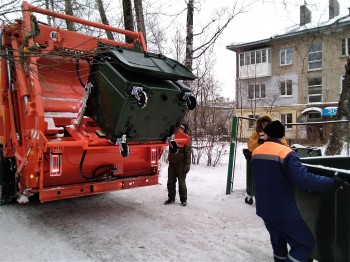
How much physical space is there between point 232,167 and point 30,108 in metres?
3.74

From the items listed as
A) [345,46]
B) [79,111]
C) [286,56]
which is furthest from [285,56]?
[79,111]

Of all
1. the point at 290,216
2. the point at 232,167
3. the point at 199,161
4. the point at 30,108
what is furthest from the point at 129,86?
the point at 199,161

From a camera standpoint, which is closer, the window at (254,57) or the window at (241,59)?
the window at (254,57)

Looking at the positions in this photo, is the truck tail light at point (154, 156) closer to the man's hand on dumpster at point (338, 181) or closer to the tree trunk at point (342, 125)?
the man's hand on dumpster at point (338, 181)

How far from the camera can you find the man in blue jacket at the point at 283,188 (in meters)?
2.76

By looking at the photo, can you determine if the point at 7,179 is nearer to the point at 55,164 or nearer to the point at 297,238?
the point at 55,164

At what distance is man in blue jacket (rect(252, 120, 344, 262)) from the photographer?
276 cm

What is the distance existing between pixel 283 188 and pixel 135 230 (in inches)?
94.0

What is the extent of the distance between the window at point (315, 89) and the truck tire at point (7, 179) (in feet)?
80.1

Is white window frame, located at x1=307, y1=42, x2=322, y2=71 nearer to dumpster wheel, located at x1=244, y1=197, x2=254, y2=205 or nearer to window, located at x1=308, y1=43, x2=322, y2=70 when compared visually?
window, located at x1=308, y1=43, x2=322, y2=70

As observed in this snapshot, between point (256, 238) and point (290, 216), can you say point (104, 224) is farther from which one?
point (290, 216)

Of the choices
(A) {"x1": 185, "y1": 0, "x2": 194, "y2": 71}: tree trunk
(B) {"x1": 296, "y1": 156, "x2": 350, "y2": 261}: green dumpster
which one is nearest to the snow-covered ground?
(B) {"x1": 296, "y1": 156, "x2": 350, "y2": 261}: green dumpster

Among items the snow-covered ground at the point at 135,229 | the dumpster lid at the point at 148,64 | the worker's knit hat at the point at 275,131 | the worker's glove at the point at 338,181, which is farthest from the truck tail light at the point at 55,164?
the worker's glove at the point at 338,181

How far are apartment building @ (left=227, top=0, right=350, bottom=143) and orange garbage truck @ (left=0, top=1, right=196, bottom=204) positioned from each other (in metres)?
19.5
